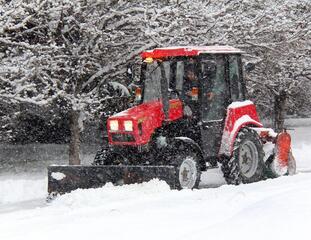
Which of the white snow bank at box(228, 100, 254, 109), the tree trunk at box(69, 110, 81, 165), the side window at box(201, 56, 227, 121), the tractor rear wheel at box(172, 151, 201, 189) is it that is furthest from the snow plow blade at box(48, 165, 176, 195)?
the tree trunk at box(69, 110, 81, 165)

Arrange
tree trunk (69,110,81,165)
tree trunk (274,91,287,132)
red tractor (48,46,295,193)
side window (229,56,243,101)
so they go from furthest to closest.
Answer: tree trunk (274,91,287,132), tree trunk (69,110,81,165), side window (229,56,243,101), red tractor (48,46,295,193)

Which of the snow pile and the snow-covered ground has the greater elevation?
the snow pile

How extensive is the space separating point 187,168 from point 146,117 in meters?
1.01

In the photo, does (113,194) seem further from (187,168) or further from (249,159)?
(249,159)

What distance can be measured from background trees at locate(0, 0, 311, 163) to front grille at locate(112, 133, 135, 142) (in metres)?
2.75

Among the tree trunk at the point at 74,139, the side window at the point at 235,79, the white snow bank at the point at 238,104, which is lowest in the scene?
the tree trunk at the point at 74,139

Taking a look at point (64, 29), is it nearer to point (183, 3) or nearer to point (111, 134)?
point (183, 3)

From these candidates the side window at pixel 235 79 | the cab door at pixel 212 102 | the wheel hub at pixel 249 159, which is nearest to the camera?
the cab door at pixel 212 102

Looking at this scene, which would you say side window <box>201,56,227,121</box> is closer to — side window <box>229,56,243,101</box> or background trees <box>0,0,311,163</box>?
side window <box>229,56,243,101</box>

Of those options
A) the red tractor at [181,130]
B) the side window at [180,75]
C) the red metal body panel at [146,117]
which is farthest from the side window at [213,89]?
the red metal body panel at [146,117]

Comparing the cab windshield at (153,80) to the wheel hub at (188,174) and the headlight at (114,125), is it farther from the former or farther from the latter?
the wheel hub at (188,174)

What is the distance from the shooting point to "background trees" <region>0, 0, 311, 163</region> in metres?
12.2

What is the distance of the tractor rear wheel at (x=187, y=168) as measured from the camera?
9.47m

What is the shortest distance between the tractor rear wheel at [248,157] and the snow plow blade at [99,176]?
1.78 metres
